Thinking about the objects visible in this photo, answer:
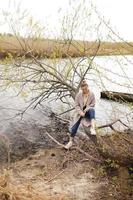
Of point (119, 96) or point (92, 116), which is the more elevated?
point (119, 96)

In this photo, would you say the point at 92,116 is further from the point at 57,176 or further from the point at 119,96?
the point at 57,176

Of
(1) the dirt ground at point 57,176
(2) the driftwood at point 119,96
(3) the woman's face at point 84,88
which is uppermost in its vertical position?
(3) the woman's face at point 84,88

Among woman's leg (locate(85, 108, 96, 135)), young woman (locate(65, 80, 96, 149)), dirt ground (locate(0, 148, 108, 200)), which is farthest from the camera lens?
young woman (locate(65, 80, 96, 149))

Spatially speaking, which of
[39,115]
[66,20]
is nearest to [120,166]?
[66,20]

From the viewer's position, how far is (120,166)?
29.9ft

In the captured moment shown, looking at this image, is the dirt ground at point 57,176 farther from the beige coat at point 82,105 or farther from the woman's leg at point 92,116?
the beige coat at point 82,105

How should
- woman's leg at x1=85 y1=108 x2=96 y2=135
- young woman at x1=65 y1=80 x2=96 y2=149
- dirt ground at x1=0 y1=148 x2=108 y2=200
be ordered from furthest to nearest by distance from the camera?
young woman at x1=65 y1=80 x2=96 y2=149 → woman's leg at x1=85 y1=108 x2=96 y2=135 → dirt ground at x1=0 y1=148 x2=108 y2=200

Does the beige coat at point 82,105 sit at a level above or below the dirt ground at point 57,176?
above

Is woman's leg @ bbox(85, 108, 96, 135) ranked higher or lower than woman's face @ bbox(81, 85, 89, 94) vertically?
lower

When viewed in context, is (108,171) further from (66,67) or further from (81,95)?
(66,67)

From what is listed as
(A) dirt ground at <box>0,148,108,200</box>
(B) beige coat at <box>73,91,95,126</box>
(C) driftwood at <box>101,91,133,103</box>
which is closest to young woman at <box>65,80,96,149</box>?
(B) beige coat at <box>73,91,95,126</box>

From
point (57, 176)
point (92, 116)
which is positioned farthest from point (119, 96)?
point (57, 176)

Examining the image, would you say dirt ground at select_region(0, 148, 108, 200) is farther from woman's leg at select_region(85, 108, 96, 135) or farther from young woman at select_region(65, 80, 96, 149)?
young woman at select_region(65, 80, 96, 149)

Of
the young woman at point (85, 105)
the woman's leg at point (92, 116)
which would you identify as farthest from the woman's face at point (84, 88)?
the woman's leg at point (92, 116)
